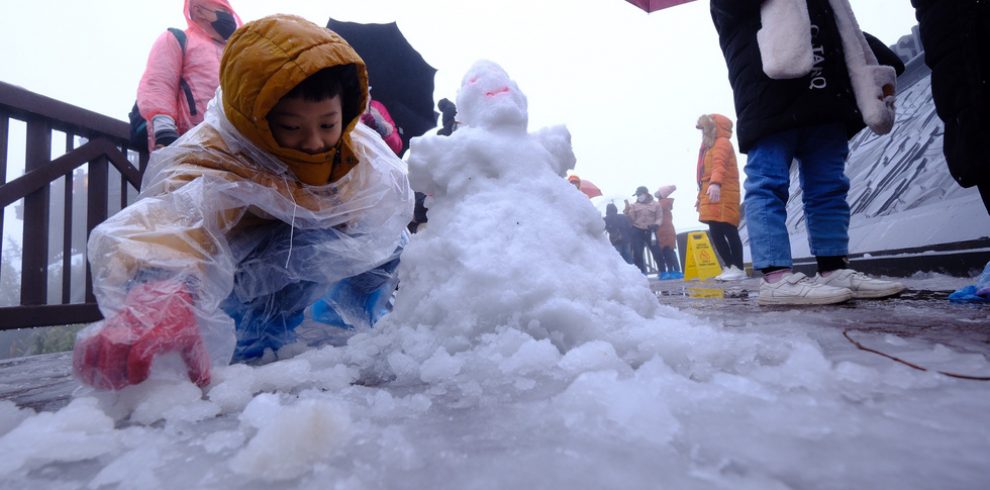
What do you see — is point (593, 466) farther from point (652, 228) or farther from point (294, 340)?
point (652, 228)

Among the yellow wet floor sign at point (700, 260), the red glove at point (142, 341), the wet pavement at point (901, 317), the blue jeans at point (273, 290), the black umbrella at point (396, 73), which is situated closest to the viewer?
the red glove at point (142, 341)

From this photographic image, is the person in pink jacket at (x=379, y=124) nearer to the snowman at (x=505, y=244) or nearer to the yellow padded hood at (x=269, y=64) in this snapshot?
the snowman at (x=505, y=244)

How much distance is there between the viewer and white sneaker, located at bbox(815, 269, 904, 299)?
5.57ft

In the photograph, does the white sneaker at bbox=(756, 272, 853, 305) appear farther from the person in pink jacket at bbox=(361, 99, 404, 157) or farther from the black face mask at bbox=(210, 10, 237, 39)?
the black face mask at bbox=(210, 10, 237, 39)

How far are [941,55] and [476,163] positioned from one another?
67.3 inches

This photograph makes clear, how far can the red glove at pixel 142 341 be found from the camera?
755 mm

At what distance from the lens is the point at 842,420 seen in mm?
519

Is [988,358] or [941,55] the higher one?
[941,55]

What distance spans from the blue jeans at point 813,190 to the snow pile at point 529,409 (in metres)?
0.80

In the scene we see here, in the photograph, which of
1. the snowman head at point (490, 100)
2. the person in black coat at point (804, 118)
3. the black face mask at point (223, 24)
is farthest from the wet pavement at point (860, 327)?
the black face mask at point (223, 24)

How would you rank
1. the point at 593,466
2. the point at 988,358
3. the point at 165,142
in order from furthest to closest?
the point at 165,142
the point at 988,358
the point at 593,466

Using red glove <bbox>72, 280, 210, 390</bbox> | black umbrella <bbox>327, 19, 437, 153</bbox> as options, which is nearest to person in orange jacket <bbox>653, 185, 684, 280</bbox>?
black umbrella <bbox>327, 19, 437, 153</bbox>

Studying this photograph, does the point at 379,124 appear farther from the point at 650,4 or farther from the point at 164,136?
the point at 650,4

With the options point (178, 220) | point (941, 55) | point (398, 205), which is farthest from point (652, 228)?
point (178, 220)
